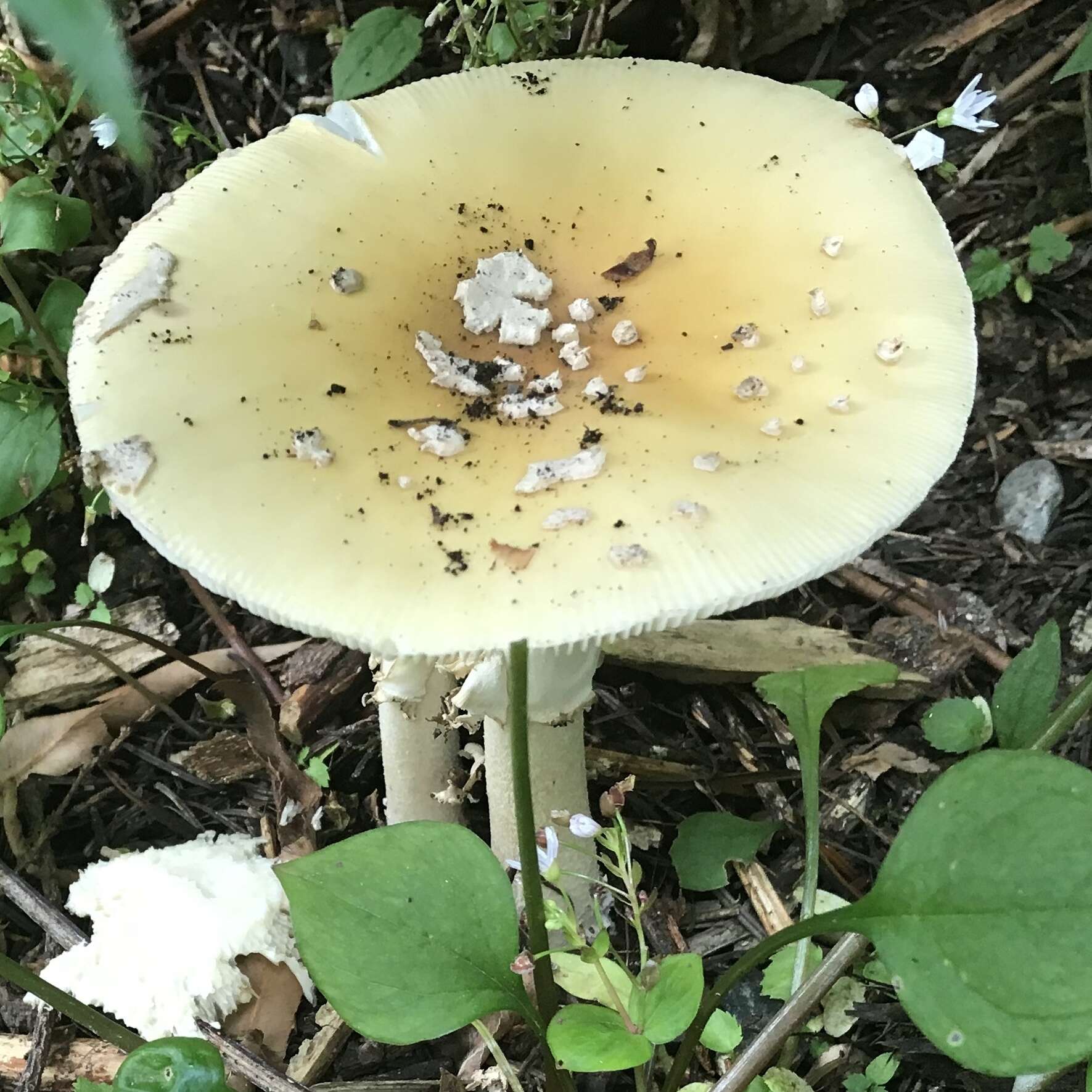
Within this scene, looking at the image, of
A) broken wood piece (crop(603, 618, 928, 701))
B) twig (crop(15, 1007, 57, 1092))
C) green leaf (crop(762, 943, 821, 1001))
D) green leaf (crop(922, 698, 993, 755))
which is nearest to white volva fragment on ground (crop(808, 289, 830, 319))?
green leaf (crop(922, 698, 993, 755))

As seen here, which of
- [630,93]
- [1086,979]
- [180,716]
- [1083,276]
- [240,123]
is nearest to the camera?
[1086,979]

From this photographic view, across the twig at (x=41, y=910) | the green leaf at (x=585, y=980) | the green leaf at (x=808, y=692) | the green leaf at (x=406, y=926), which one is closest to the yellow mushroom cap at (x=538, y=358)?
the green leaf at (x=406, y=926)

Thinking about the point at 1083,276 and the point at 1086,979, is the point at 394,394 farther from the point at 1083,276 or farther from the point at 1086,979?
the point at 1083,276

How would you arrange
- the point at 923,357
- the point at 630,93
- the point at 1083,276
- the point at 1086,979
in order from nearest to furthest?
the point at 1086,979
the point at 923,357
the point at 630,93
the point at 1083,276

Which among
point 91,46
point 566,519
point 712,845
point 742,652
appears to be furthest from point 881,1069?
point 91,46

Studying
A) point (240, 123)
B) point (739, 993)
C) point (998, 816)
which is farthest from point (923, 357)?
point (240, 123)

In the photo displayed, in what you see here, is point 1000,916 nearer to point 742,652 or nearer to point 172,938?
point 742,652
